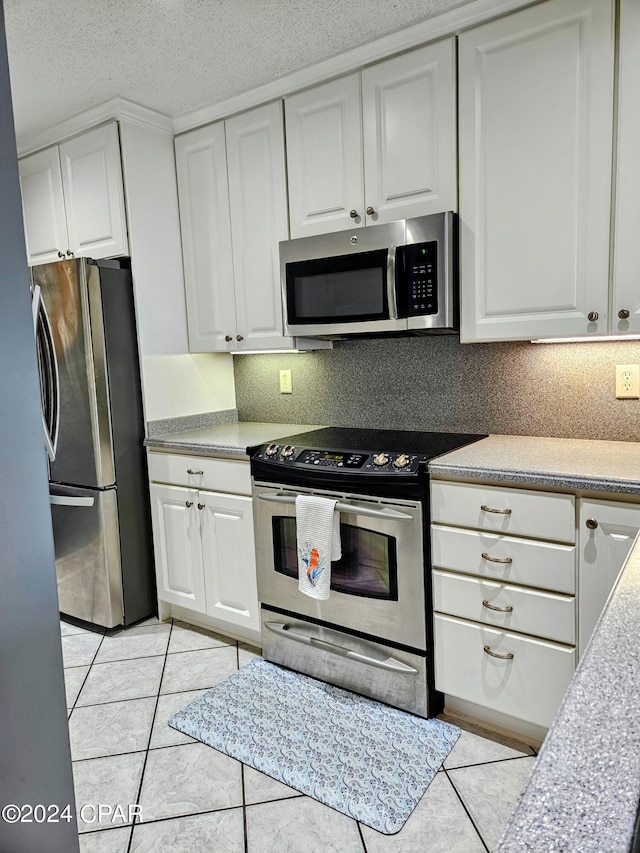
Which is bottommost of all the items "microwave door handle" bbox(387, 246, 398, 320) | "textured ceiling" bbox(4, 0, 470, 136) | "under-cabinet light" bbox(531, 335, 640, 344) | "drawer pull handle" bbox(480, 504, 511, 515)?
"drawer pull handle" bbox(480, 504, 511, 515)

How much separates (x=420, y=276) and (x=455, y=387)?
0.55m

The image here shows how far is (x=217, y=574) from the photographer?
105 inches

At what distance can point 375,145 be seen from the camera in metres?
2.29

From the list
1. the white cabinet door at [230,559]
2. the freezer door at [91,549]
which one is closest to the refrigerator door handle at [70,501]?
the freezer door at [91,549]

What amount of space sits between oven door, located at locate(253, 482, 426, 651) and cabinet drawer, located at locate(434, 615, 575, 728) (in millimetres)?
112

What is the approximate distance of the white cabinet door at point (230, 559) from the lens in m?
2.53

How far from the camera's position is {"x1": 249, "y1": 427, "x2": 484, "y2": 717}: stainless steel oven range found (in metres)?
2.04

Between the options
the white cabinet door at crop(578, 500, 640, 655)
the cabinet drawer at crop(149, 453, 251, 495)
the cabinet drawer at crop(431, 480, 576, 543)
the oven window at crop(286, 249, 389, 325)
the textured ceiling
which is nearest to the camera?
the white cabinet door at crop(578, 500, 640, 655)

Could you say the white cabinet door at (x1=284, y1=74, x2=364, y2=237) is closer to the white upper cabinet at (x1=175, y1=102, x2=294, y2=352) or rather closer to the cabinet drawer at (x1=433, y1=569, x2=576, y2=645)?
the white upper cabinet at (x1=175, y1=102, x2=294, y2=352)

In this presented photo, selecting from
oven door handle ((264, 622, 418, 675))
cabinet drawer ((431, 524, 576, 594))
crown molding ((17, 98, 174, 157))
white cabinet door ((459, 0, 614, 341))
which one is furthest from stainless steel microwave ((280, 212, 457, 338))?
oven door handle ((264, 622, 418, 675))

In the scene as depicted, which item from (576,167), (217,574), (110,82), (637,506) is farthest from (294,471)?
(110,82)

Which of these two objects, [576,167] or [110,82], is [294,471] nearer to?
[576,167]

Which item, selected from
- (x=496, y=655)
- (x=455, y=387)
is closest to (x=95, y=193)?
(x=455, y=387)

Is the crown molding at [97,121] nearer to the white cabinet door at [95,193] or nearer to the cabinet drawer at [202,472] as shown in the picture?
the white cabinet door at [95,193]
